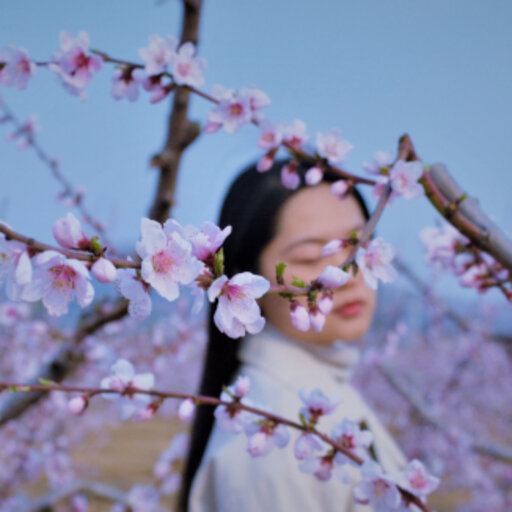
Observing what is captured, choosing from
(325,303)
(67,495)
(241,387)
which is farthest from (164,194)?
(67,495)

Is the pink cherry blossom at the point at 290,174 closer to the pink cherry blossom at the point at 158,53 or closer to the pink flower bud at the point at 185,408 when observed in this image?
the pink cherry blossom at the point at 158,53

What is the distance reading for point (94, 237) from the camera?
1.24ft

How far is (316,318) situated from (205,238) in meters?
0.15

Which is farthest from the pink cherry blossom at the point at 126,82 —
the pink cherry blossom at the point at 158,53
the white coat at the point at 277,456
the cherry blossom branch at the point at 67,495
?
the cherry blossom branch at the point at 67,495

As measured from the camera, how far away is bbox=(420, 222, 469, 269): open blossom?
2.92 feet

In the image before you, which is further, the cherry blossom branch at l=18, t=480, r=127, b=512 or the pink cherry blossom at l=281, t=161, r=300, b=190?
the cherry blossom branch at l=18, t=480, r=127, b=512

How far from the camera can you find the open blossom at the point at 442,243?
2.92 feet

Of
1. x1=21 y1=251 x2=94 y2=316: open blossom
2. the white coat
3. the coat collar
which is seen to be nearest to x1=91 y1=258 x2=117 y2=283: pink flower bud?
x1=21 y1=251 x2=94 y2=316: open blossom

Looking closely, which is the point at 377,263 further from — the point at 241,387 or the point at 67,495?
the point at 67,495

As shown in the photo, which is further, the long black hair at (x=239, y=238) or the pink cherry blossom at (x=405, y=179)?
the long black hair at (x=239, y=238)

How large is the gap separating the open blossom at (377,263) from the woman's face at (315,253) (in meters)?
0.25

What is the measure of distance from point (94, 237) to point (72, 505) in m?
2.92

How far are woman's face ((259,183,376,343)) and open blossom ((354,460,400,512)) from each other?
0.31 m

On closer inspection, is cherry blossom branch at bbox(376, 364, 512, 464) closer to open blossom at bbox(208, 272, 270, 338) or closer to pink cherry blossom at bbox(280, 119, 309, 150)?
pink cherry blossom at bbox(280, 119, 309, 150)
